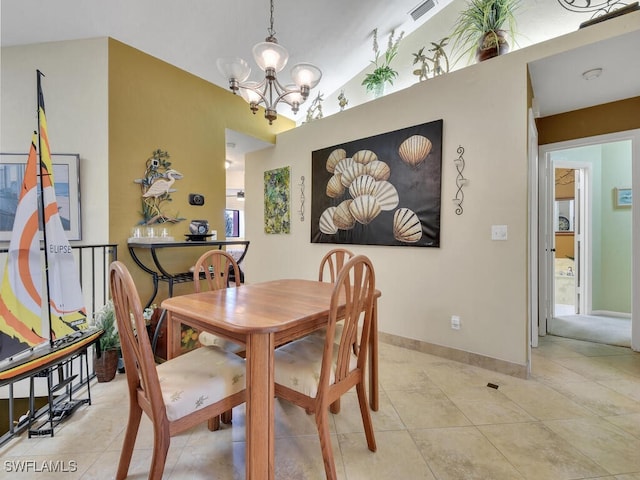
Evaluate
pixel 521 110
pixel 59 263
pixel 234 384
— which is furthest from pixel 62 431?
pixel 521 110

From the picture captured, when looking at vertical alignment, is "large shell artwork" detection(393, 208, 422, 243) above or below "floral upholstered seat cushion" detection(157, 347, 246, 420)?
above

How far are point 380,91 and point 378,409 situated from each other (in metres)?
3.07

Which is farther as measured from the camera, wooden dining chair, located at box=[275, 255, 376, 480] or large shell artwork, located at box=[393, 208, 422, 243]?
large shell artwork, located at box=[393, 208, 422, 243]

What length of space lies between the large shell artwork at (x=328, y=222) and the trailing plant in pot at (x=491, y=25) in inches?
79.6

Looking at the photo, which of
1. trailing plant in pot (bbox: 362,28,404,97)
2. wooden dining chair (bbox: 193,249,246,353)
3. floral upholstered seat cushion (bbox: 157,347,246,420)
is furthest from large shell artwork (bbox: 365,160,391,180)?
floral upholstered seat cushion (bbox: 157,347,246,420)

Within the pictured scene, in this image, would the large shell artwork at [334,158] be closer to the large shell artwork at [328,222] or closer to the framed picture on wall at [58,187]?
the large shell artwork at [328,222]

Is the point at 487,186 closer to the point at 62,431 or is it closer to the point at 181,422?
the point at 181,422

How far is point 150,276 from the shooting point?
2998mm

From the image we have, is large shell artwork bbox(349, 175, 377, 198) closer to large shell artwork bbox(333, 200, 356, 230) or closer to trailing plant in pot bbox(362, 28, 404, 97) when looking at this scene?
large shell artwork bbox(333, 200, 356, 230)

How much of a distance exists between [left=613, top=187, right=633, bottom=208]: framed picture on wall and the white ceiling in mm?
1676

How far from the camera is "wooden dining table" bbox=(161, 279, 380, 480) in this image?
114 centimetres

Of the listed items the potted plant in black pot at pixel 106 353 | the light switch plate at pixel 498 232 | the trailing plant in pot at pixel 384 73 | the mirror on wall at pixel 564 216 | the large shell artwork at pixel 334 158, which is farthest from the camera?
the mirror on wall at pixel 564 216

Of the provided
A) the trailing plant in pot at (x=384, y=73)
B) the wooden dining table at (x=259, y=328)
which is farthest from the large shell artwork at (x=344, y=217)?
the wooden dining table at (x=259, y=328)

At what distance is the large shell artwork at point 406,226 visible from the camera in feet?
9.21
